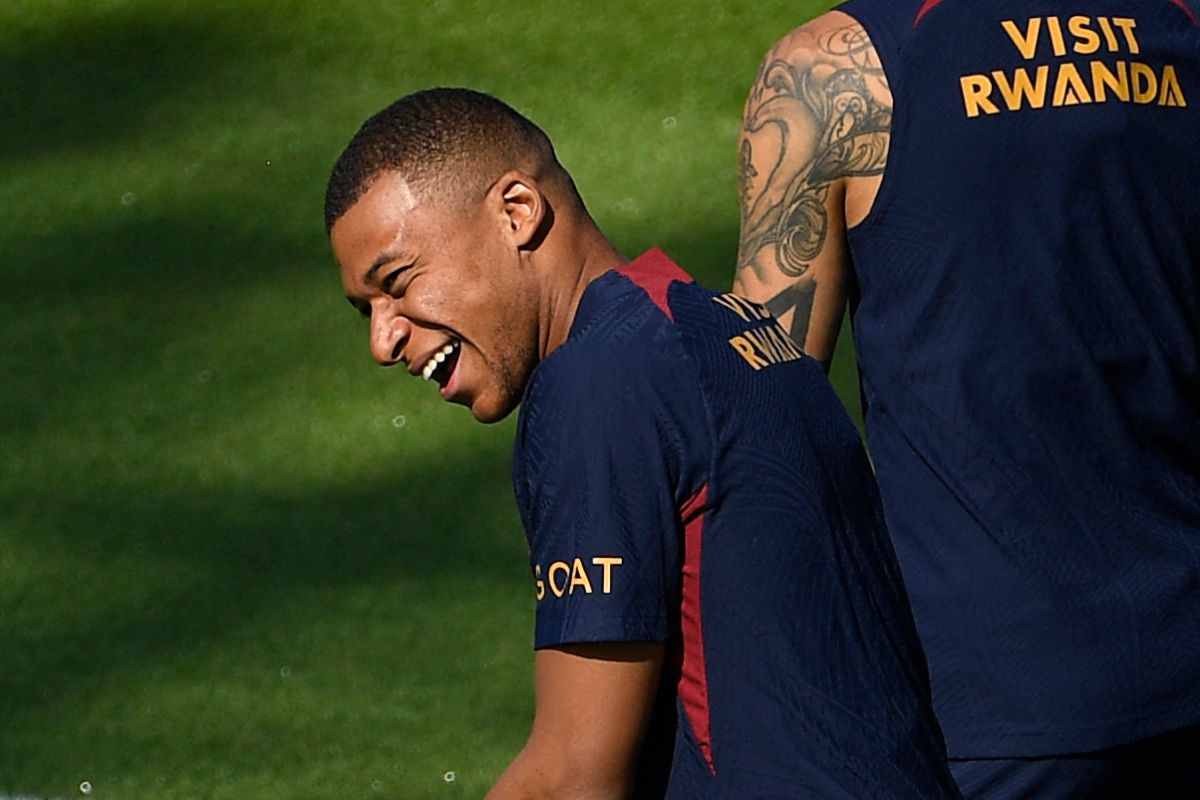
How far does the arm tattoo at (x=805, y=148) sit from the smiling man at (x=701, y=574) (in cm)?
43

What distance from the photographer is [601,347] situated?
7.20 feet

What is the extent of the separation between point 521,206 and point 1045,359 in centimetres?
65

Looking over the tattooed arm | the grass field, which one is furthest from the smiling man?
the grass field

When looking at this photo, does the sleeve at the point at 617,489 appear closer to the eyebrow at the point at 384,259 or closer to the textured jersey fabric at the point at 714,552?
the textured jersey fabric at the point at 714,552

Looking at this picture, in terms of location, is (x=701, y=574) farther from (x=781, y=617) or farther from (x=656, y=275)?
(x=656, y=275)

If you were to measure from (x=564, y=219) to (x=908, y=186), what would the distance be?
0.46m

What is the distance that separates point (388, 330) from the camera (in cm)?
246

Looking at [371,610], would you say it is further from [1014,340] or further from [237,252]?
[1014,340]

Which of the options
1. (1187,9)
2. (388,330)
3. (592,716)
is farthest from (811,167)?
(592,716)

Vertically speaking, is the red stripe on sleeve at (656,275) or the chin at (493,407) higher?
the red stripe on sleeve at (656,275)

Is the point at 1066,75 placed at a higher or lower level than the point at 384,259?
higher

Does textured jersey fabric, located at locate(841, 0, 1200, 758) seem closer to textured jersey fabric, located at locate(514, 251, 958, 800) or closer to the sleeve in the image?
textured jersey fabric, located at locate(514, 251, 958, 800)

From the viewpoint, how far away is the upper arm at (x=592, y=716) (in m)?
2.17

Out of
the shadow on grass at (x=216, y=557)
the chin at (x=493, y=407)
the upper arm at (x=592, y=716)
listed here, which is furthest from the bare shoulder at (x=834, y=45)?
the shadow on grass at (x=216, y=557)
